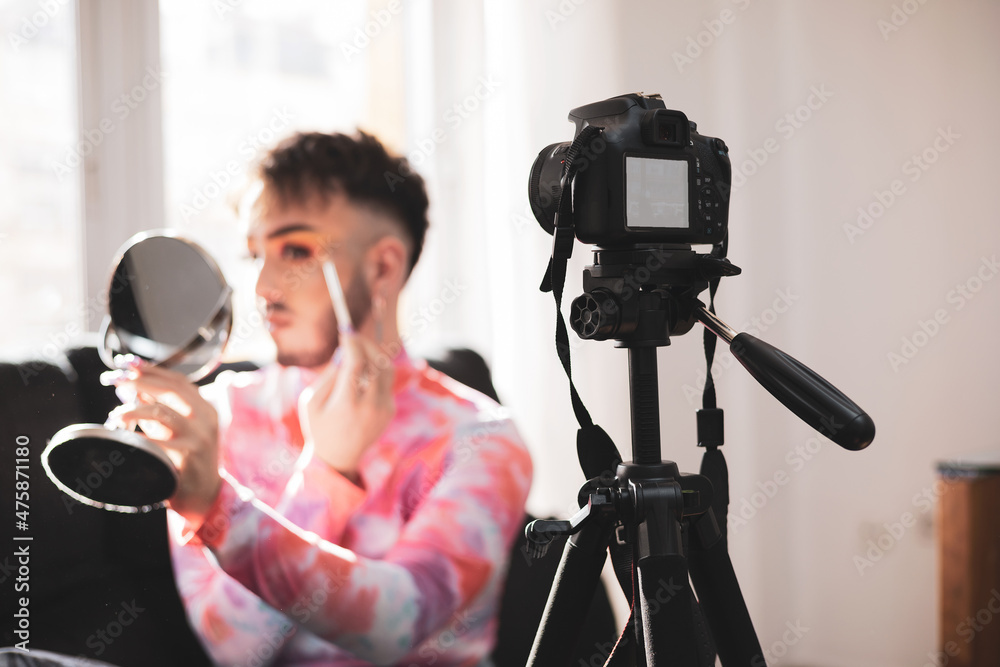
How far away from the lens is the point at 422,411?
4.40 feet

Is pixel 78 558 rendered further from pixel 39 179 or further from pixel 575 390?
pixel 575 390

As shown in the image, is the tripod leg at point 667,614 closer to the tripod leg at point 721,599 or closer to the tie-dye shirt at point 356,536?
the tripod leg at point 721,599

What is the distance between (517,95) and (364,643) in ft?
3.30

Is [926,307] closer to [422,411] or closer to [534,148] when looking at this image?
[534,148]

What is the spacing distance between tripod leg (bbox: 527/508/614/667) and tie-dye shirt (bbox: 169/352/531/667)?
1.50 feet

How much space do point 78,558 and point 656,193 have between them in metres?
0.84

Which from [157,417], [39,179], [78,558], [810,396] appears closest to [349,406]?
[157,417]

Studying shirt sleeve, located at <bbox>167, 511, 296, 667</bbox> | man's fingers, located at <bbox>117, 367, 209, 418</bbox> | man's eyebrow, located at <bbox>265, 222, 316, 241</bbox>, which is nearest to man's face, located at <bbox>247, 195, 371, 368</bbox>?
man's eyebrow, located at <bbox>265, 222, 316, 241</bbox>

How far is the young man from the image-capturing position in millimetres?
1106

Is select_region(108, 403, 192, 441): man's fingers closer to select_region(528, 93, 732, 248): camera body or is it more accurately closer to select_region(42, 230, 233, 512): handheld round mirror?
select_region(42, 230, 233, 512): handheld round mirror

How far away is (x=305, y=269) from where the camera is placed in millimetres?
1229

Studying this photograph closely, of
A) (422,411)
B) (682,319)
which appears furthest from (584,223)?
(422,411)

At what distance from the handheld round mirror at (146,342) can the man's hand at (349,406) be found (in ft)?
0.59

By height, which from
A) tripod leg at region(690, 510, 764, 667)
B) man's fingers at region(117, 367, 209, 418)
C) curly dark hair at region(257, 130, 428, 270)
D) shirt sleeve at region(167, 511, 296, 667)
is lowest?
shirt sleeve at region(167, 511, 296, 667)
